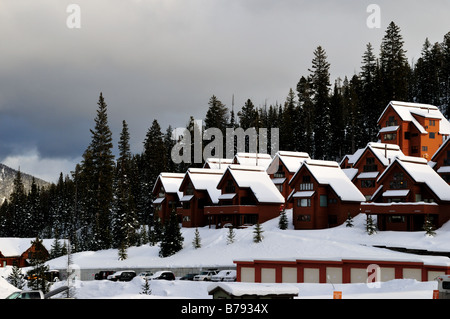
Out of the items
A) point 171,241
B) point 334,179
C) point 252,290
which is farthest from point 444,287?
point 334,179

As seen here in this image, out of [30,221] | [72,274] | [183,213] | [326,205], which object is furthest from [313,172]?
[30,221]

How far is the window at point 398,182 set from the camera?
64.1 m

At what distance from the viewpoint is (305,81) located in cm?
12188

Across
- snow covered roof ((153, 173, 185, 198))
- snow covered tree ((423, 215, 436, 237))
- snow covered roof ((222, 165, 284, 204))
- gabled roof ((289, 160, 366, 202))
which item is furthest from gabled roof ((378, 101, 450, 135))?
snow covered tree ((423, 215, 436, 237))

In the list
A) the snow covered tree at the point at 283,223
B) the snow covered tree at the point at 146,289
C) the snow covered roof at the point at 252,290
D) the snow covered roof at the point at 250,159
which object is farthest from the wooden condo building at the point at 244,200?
the snow covered roof at the point at 252,290

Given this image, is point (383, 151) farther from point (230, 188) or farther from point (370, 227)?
point (370, 227)

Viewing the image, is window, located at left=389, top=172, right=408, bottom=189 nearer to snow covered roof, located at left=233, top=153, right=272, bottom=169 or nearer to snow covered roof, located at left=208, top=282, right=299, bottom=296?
snow covered roof, located at left=233, top=153, right=272, bottom=169

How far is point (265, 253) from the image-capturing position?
59.0m

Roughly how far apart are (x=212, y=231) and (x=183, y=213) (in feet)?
33.6

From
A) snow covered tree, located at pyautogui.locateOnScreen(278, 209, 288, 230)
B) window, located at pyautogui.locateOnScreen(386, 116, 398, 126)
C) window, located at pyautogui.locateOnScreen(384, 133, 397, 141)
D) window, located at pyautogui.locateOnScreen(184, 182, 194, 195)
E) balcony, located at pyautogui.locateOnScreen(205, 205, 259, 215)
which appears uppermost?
window, located at pyautogui.locateOnScreen(386, 116, 398, 126)

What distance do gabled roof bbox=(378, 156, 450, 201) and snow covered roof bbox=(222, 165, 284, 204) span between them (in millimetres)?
16469

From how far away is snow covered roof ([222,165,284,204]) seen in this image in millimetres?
75750
